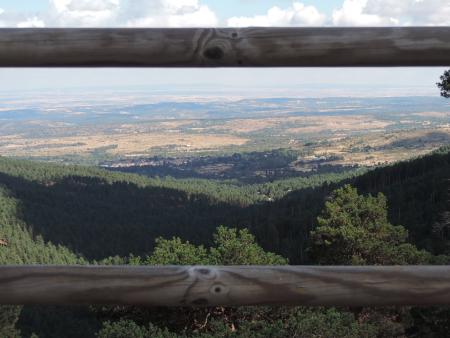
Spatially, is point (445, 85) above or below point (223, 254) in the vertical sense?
above

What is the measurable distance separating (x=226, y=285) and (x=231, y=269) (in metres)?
0.06

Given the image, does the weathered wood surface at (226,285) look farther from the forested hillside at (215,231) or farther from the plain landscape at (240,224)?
the forested hillside at (215,231)

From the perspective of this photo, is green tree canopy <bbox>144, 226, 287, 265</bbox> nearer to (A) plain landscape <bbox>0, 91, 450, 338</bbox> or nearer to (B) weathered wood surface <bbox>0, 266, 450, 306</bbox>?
(A) plain landscape <bbox>0, 91, 450, 338</bbox>

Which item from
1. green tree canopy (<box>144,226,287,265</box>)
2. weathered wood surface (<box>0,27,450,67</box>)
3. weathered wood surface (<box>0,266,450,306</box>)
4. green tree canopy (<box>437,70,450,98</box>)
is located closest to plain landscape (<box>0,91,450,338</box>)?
green tree canopy (<box>144,226,287,265</box>)

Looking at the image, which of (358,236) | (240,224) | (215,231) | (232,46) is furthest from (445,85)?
(215,231)

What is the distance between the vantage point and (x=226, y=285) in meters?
2.31

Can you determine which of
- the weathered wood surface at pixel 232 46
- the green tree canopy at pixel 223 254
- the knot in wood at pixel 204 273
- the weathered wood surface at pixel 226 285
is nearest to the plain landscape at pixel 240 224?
the green tree canopy at pixel 223 254

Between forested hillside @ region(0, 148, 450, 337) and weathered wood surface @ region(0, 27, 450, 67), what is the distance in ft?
43.1

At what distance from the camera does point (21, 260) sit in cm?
7900

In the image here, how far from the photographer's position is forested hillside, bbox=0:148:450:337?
17406 mm

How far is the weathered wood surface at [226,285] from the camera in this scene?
90.3 inches

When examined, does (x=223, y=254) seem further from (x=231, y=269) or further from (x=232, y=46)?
(x=232, y=46)

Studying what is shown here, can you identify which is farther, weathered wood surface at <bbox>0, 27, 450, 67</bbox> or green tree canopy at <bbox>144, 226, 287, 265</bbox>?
green tree canopy at <bbox>144, 226, 287, 265</bbox>

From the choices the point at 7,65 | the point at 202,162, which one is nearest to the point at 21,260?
the point at 7,65
